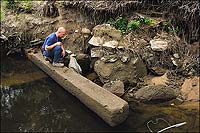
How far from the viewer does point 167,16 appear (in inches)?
337

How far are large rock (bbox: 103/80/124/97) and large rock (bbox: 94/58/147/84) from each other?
255mm

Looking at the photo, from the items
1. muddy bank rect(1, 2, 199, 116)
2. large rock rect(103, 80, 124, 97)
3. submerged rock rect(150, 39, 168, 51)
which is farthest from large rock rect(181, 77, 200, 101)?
large rock rect(103, 80, 124, 97)

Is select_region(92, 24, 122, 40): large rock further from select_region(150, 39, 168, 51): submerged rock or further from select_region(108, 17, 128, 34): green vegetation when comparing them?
select_region(150, 39, 168, 51): submerged rock

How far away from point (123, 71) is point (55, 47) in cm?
164

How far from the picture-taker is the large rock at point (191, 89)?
6848mm

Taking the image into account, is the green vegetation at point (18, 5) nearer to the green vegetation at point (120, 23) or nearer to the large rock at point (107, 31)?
the large rock at point (107, 31)

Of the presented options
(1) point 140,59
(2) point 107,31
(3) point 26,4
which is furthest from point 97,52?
(3) point 26,4

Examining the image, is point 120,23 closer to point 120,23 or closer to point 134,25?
point 120,23

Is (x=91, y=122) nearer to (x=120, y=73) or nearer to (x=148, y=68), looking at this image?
(x=120, y=73)

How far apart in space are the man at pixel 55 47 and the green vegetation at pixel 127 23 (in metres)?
1.70

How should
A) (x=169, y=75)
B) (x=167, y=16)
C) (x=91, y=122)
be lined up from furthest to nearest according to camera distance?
(x=167, y=16) → (x=169, y=75) → (x=91, y=122)

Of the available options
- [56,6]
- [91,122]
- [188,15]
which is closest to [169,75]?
[188,15]

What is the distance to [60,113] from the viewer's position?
6719 mm

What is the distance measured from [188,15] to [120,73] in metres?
2.23
